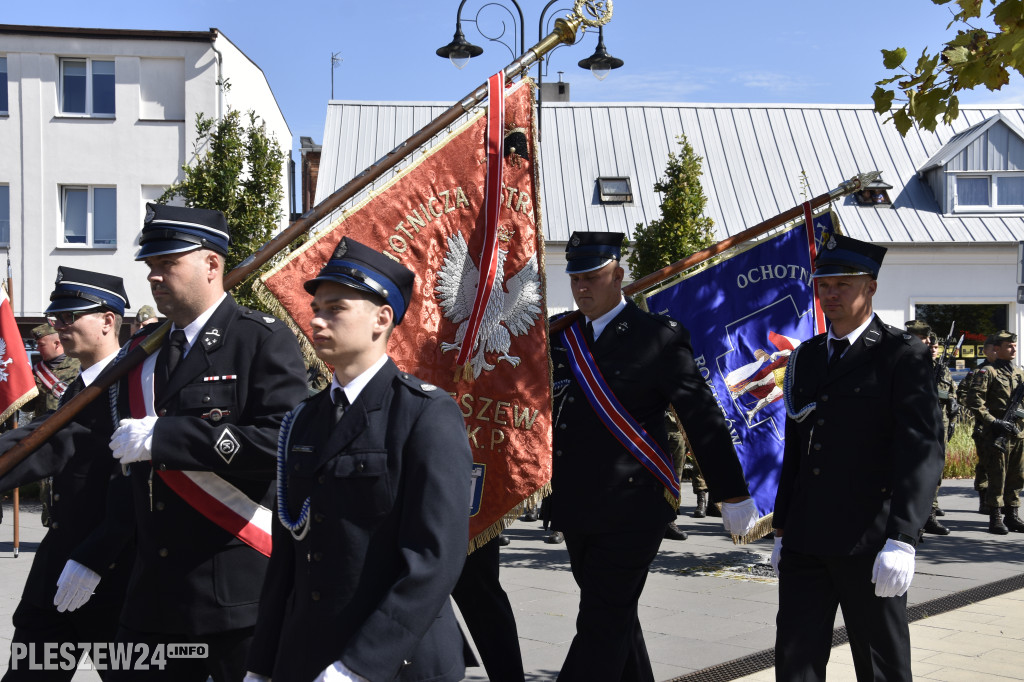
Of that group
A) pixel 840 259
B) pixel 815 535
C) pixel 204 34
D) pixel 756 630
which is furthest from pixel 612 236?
pixel 204 34

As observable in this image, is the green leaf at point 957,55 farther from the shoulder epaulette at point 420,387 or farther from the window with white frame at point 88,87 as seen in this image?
the window with white frame at point 88,87

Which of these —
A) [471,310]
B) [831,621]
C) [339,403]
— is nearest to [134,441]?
[339,403]

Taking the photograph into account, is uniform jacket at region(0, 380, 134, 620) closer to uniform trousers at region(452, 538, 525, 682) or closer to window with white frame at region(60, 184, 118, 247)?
uniform trousers at region(452, 538, 525, 682)

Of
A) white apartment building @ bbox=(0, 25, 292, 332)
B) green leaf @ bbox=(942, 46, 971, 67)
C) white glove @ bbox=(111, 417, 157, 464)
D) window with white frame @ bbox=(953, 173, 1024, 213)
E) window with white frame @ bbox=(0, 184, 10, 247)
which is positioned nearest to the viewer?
white glove @ bbox=(111, 417, 157, 464)

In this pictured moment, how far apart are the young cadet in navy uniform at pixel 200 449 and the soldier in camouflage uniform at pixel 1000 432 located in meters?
9.72

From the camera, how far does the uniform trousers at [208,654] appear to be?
A: 11.7 feet

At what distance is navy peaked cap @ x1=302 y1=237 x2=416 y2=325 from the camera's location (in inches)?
114

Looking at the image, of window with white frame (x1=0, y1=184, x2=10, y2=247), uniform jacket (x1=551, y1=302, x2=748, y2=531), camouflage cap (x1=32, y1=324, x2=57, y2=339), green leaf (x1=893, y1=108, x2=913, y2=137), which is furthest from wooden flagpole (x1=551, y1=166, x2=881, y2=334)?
window with white frame (x1=0, y1=184, x2=10, y2=247)

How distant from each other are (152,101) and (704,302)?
18264 mm

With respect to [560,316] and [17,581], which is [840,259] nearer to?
[560,316]

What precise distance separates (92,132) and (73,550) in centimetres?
1994

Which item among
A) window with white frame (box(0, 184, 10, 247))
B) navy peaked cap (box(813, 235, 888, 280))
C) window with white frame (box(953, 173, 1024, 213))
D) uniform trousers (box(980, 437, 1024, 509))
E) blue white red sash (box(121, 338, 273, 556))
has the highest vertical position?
window with white frame (box(953, 173, 1024, 213))

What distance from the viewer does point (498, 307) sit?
4648 millimetres

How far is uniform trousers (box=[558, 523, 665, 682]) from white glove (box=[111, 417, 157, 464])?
76.5 inches
